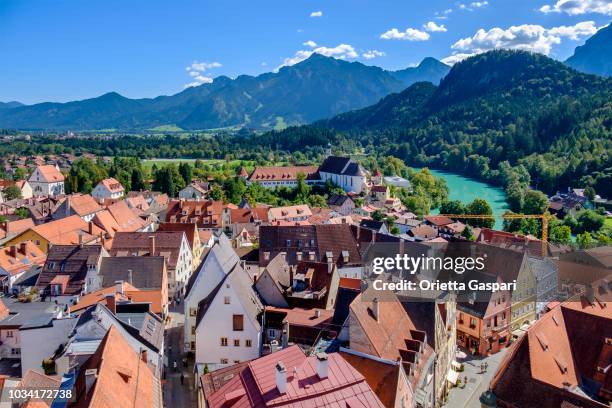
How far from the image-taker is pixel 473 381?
93.8ft

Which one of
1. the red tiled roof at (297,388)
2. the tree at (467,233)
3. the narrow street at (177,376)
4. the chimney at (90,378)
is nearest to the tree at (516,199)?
the tree at (467,233)

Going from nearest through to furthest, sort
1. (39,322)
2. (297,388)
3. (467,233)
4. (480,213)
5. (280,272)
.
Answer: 1. (297,388)
2. (39,322)
3. (280,272)
4. (467,233)
5. (480,213)

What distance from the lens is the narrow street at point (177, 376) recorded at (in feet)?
81.1

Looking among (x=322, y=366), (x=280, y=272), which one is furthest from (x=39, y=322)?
(x=322, y=366)

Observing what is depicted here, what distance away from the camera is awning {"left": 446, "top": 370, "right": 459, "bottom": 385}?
2698 cm

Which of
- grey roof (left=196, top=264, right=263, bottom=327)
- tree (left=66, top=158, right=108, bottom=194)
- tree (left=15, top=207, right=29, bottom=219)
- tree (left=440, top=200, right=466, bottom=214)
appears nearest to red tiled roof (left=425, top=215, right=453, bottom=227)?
tree (left=440, top=200, right=466, bottom=214)

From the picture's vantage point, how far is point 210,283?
30016mm

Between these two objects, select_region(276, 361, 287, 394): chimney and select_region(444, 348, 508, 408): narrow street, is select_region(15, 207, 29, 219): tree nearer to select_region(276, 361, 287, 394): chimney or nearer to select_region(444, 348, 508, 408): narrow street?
select_region(444, 348, 508, 408): narrow street

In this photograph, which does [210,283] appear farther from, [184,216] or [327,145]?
[327,145]

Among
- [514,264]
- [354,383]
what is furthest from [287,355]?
[514,264]

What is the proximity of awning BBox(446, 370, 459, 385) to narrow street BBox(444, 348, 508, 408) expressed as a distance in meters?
0.57

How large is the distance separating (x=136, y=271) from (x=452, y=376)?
21.0 meters

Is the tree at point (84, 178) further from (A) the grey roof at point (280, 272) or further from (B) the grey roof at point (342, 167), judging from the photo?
(A) the grey roof at point (280, 272)

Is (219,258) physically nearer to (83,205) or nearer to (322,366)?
(322,366)
